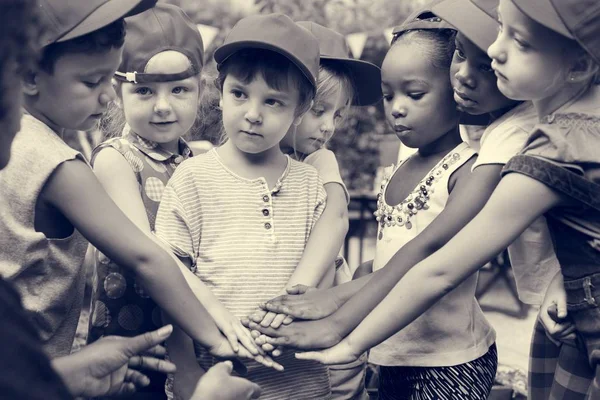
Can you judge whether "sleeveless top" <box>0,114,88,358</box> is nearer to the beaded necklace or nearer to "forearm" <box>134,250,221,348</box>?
"forearm" <box>134,250,221,348</box>

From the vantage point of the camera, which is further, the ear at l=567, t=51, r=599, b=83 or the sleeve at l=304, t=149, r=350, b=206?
the sleeve at l=304, t=149, r=350, b=206

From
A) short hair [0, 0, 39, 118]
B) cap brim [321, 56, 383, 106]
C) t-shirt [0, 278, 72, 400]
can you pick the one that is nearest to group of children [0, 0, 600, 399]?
cap brim [321, 56, 383, 106]

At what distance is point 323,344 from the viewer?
94.4 inches

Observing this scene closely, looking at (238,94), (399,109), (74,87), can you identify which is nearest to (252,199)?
(238,94)

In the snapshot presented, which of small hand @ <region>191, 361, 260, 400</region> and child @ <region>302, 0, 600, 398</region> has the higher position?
child @ <region>302, 0, 600, 398</region>

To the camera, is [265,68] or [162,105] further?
[162,105]

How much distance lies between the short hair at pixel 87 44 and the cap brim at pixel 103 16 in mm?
58

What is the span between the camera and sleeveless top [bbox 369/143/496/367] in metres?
2.57

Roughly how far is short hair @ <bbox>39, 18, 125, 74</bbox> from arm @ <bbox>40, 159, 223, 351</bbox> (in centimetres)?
30

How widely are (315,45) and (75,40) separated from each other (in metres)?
0.80

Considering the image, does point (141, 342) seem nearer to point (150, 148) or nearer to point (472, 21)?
point (150, 148)

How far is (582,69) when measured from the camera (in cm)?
217

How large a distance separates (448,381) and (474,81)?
3.08ft

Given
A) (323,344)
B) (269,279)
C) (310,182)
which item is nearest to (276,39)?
(310,182)
